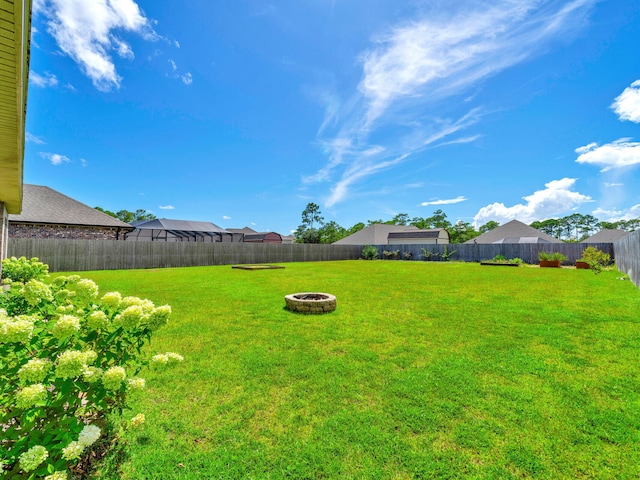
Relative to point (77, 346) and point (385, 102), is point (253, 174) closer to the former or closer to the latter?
point (385, 102)

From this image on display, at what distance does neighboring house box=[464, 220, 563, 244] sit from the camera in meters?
32.9

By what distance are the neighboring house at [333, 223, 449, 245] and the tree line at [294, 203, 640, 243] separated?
10.9 meters

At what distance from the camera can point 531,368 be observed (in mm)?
3197

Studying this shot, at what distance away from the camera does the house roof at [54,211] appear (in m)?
15.8

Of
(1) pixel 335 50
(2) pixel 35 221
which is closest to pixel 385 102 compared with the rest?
(1) pixel 335 50

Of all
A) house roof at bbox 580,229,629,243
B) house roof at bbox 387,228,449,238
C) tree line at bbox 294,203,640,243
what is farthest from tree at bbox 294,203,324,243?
house roof at bbox 580,229,629,243

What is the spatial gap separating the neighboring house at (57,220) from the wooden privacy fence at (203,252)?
360 cm

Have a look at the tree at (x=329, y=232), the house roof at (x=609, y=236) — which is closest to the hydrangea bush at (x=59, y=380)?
the tree at (x=329, y=232)

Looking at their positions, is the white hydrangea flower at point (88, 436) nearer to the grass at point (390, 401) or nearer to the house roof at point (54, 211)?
the grass at point (390, 401)

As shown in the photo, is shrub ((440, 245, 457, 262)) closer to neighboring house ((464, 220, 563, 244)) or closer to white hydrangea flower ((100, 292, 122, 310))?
neighboring house ((464, 220, 563, 244))

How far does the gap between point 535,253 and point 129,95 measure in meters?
29.0

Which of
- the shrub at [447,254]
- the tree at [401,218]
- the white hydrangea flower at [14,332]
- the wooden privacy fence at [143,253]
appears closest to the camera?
the white hydrangea flower at [14,332]

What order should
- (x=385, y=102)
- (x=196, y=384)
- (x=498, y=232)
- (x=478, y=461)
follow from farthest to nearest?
(x=498, y=232) → (x=385, y=102) → (x=196, y=384) → (x=478, y=461)

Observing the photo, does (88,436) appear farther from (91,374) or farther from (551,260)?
(551,260)
